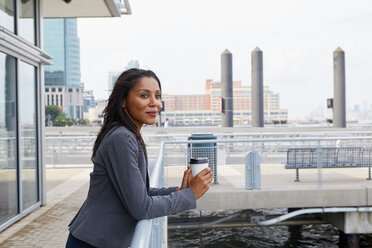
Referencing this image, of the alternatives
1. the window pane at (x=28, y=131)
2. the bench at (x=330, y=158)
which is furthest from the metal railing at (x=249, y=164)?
the window pane at (x=28, y=131)

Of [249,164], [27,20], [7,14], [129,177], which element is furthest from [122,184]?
[249,164]

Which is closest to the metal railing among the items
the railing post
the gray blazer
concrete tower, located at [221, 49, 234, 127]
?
the railing post

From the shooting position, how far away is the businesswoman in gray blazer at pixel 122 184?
142cm

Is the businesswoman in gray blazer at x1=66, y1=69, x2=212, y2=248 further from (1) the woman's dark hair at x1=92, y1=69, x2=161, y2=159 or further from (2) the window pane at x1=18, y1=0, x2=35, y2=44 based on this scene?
(2) the window pane at x1=18, y1=0, x2=35, y2=44

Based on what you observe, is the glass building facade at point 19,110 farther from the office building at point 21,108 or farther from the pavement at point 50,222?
the pavement at point 50,222

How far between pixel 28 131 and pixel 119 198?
5282 mm

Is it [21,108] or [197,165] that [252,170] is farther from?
[197,165]

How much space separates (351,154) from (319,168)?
1135 mm

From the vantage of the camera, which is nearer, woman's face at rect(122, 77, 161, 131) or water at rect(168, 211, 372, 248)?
woman's face at rect(122, 77, 161, 131)

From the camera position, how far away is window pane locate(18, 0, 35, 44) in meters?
6.01

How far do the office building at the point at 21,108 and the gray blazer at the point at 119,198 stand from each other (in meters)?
4.16

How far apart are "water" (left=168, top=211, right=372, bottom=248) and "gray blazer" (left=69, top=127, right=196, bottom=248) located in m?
8.07

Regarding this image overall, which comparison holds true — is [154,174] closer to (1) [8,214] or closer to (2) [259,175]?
(1) [8,214]

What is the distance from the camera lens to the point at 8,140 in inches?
215
